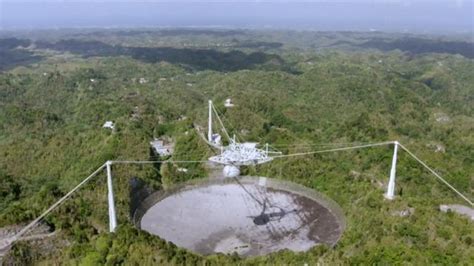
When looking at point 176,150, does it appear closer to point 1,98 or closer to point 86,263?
point 86,263

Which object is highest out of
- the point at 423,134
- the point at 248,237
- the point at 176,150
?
the point at 248,237

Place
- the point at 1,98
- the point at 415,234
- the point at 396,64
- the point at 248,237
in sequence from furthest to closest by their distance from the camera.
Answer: the point at 396,64
the point at 1,98
the point at 415,234
the point at 248,237

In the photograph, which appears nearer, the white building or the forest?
the forest

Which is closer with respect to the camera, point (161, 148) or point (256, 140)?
point (161, 148)

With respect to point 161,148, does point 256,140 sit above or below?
above

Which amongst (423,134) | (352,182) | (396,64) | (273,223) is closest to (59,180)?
(352,182)

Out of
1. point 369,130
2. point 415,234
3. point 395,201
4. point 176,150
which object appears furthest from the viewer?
point 369,130

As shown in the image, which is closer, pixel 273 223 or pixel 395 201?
pixel 273 223

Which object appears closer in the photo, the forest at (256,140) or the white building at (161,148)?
the forest at (256,140)
